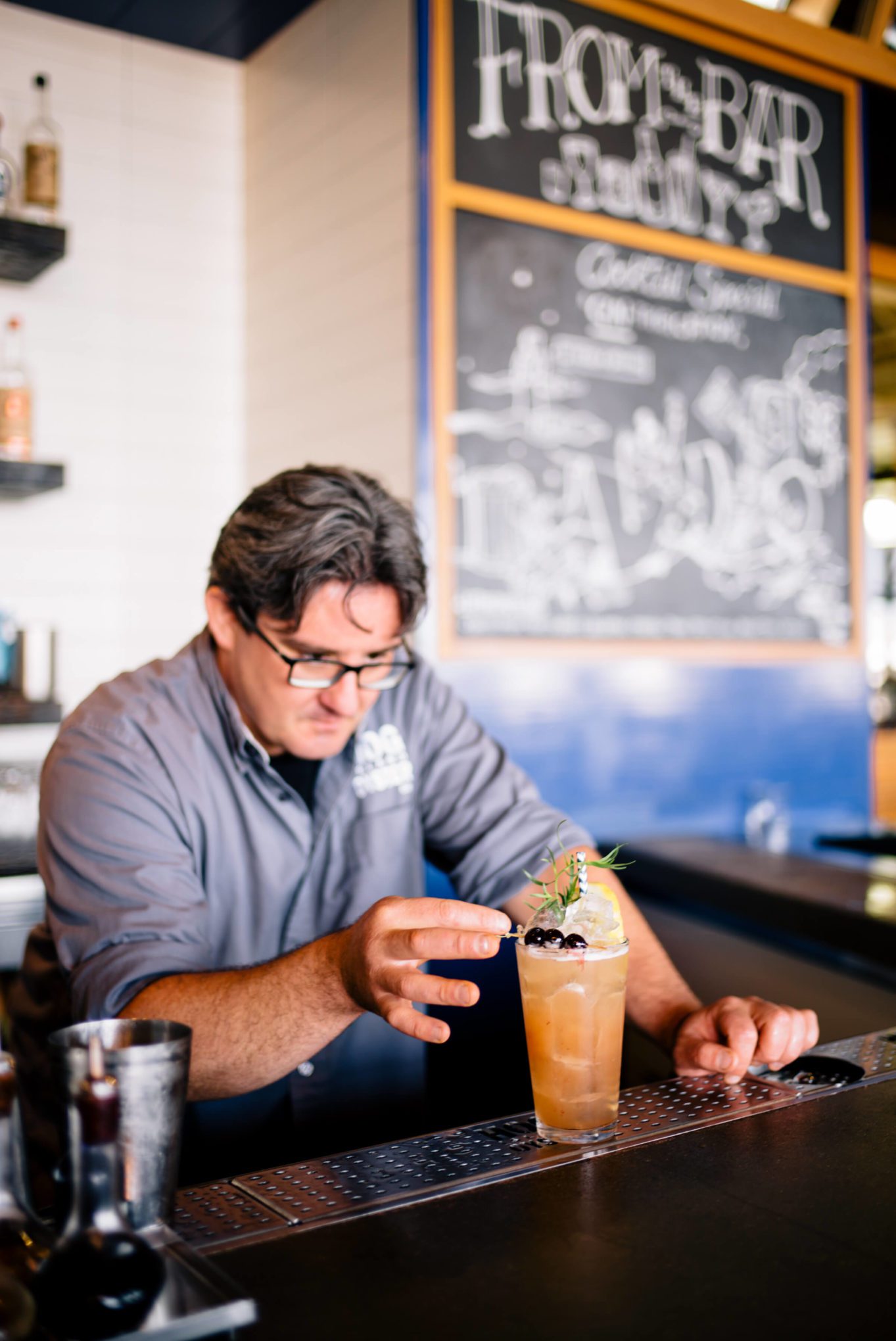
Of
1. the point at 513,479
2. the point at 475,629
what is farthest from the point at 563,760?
the point at 513,479

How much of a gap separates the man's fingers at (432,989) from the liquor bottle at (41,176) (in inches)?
97.7

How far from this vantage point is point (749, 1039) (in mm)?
1243

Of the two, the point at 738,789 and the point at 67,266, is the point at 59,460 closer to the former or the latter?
the point at 67,266

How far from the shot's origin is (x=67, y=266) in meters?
3.19

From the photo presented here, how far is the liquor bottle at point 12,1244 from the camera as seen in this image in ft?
2.43

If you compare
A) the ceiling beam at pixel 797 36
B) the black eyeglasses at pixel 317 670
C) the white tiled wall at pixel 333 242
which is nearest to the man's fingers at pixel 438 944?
the black eyeglasses at pixel 317 670

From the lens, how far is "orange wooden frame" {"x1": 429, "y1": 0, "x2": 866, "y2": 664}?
8.23ft

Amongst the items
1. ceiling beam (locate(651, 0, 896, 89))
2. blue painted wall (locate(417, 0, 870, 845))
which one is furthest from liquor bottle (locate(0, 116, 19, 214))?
ceiling beam (locate(651, 0, 896, 89))

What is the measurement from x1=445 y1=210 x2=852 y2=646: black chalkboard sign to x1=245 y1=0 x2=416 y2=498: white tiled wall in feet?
0.50

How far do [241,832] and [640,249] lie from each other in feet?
6.07

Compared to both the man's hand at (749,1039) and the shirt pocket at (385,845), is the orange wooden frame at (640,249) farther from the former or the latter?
the man's hand at (749,1039)

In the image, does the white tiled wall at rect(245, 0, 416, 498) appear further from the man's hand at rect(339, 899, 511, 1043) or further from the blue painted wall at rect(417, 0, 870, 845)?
the man's hand at rect(339, 899, 511, 1043)

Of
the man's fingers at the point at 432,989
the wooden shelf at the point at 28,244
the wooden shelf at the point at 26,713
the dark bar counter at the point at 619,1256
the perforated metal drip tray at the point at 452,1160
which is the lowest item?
the perforated metal drip tray at the point at 452,1160

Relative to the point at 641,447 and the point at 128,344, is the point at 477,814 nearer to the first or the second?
the point at 641,447
